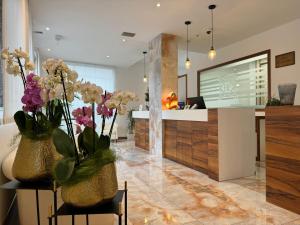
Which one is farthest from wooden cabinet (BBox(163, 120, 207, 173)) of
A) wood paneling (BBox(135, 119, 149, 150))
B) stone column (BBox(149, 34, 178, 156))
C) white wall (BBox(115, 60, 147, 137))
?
white wall (BBox(115, 60, 147, 137))

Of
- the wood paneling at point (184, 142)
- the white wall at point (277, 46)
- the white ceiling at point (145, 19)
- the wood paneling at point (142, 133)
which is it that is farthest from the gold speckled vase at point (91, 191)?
the wood paneling at point (142, 133)

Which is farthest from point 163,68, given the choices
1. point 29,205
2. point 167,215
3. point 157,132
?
point 29,205

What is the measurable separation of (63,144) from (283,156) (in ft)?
7.48

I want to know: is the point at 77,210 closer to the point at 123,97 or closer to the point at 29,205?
the point at 123,97

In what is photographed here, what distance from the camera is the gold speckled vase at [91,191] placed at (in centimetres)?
96

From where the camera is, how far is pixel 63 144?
1.01 metres

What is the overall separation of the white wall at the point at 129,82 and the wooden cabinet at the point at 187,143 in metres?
4.25

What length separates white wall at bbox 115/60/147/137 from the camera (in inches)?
363

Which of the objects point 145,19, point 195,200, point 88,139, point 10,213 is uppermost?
point 145,19

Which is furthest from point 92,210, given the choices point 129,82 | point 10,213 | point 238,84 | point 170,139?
point 129,82

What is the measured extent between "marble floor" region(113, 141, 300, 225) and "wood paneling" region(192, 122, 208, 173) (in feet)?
0.59

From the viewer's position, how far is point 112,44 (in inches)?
245

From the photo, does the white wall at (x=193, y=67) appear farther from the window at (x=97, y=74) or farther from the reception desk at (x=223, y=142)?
the reception desk at (x=223, y=142)

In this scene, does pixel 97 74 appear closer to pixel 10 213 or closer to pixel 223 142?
pixel 223 142
